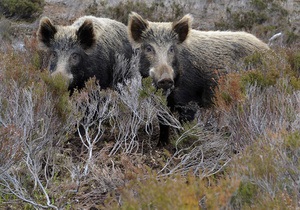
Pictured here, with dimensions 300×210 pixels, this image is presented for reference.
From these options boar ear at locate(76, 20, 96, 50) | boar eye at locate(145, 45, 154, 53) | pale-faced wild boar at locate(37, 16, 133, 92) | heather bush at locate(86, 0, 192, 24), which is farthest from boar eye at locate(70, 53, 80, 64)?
heather bush at locate(86, 0, 192, 24)

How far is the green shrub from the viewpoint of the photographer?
17609 mm

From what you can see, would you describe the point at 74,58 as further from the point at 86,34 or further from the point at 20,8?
the point at 20,8

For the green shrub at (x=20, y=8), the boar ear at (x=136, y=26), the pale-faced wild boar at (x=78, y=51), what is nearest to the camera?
the boar ear at (x=136, y=26)

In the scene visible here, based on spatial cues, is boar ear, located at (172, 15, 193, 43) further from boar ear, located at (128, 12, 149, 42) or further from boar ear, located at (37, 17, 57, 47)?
boar ear, located at (37, 17, 57, 47)

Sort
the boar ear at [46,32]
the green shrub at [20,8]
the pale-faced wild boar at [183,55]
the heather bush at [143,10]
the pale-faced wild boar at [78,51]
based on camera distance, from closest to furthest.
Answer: the pale-faced wild boar at [183,55], the pale-faced wild boar at [78,51], the boar ear at [46,32], the heather bush at [143,10], the green shrub at [20,8]

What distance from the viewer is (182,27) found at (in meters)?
6.50

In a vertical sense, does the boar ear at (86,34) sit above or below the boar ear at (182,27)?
below

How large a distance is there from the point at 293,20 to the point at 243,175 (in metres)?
15.2

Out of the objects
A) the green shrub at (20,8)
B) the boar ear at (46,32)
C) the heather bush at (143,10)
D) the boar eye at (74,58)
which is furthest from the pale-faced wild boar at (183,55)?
the green shrub at (20,8)

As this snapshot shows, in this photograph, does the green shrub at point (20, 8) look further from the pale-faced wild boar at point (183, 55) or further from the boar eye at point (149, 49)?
the boar eye at point (149, 49)

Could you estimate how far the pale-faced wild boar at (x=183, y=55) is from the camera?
6.18 metres

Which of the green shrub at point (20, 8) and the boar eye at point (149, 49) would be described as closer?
the boar eye at point (149, 49)

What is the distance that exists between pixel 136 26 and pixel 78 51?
3.16 feet

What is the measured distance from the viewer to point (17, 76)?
5.71 m
